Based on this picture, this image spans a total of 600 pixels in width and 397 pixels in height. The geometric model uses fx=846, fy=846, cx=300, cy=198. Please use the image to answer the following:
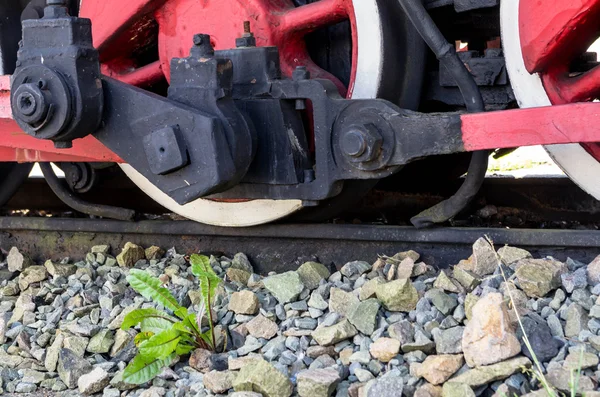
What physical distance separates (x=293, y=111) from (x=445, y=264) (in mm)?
649

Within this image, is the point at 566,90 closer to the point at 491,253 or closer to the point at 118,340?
the point at 491,253

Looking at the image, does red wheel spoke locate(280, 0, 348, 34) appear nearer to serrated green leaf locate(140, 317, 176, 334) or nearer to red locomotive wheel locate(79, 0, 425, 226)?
red locomotive wheel locate(79, 0, 425, 226)

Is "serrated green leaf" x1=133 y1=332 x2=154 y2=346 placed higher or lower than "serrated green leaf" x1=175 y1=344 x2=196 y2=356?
higher

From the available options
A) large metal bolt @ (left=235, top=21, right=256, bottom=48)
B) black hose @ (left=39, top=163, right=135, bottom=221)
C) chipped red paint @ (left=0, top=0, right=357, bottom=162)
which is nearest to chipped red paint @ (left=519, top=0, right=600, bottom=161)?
chipped red paint @ (left=0, top=0, right=357, bottom=162)

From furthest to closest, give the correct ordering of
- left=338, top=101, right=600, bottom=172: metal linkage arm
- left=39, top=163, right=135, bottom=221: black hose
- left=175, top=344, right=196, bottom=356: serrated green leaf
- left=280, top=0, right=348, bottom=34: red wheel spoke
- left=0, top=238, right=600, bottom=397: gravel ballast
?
1. left=39, top=163, right=135, bottom=221: black hose
2. left=280, top=0, right=348, bottom=34: red wheel spoke
3. left=175, top=344, right=196, bottom=356: serrated green leaf
4. left=338, top=101, right=600, bottom=172: metal linkage arm
5. left=0, top=238, right=600, bottom=397: gravel ballast

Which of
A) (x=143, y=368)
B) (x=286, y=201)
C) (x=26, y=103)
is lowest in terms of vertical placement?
(x=143, y=368)

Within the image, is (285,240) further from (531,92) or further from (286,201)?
(531,92)

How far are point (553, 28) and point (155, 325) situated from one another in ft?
4.33

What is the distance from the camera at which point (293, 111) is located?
2.40 meters

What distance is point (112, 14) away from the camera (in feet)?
9.02

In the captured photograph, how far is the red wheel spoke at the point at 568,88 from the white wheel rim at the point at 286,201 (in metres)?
0.48

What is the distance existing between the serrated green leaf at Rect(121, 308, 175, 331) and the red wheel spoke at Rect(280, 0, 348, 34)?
929 millimetres

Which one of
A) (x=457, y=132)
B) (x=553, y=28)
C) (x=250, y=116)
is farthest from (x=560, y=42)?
(x=250, y=116)

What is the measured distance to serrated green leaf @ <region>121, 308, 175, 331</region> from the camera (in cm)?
235
